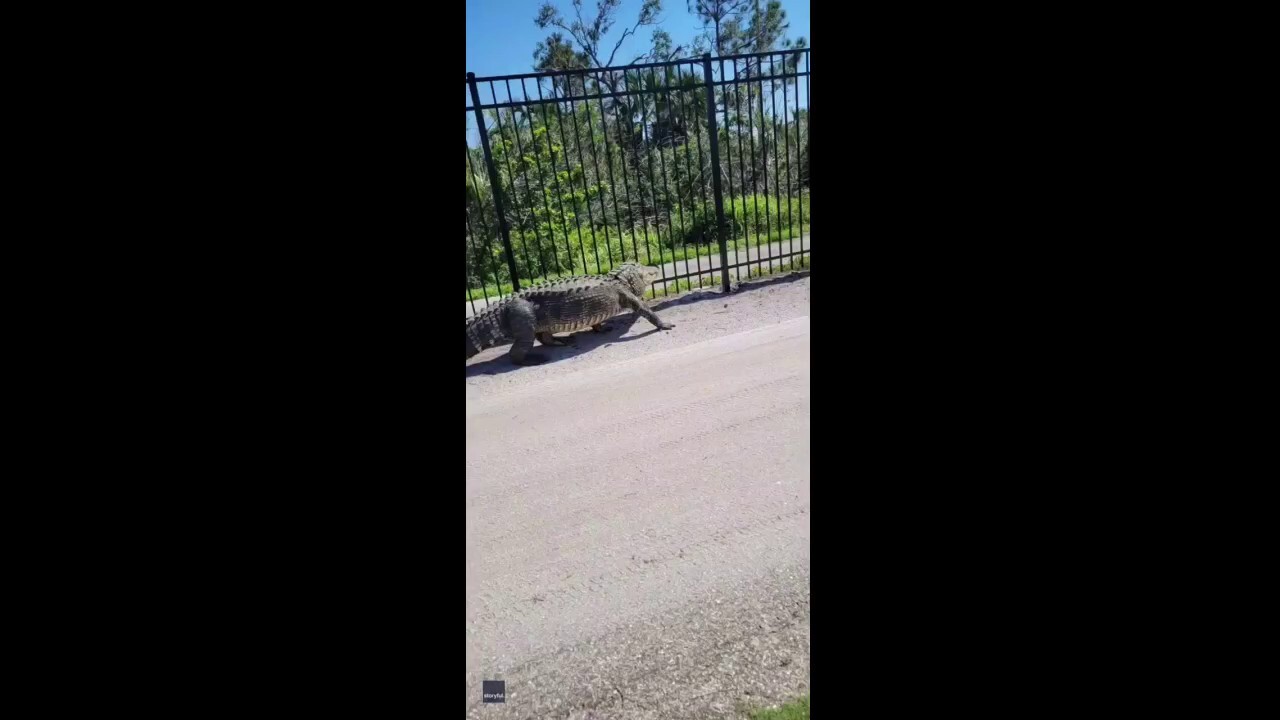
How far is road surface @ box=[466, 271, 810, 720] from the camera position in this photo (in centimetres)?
246

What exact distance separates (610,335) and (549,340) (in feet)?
2.31

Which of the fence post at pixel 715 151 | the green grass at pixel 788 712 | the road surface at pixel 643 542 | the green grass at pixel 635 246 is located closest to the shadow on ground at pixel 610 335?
the fence post at pixel 715 151

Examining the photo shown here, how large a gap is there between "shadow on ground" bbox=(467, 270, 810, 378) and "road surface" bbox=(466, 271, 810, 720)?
952 millimetres

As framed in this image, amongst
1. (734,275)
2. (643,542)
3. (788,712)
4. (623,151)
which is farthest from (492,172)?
(788,712)

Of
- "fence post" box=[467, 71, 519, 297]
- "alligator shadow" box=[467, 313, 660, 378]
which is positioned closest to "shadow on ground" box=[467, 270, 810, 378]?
"alligator shadow" box=[467, 313, 660, 378]

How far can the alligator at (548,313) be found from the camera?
672 cm

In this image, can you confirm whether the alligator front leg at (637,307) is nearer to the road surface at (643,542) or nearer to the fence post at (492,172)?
the fence post at (492,172)

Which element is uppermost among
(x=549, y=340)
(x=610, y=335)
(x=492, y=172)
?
(x=492, y=172)

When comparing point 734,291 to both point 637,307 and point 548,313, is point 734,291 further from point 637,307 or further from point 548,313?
point 548,313

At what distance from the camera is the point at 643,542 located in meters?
3.26
